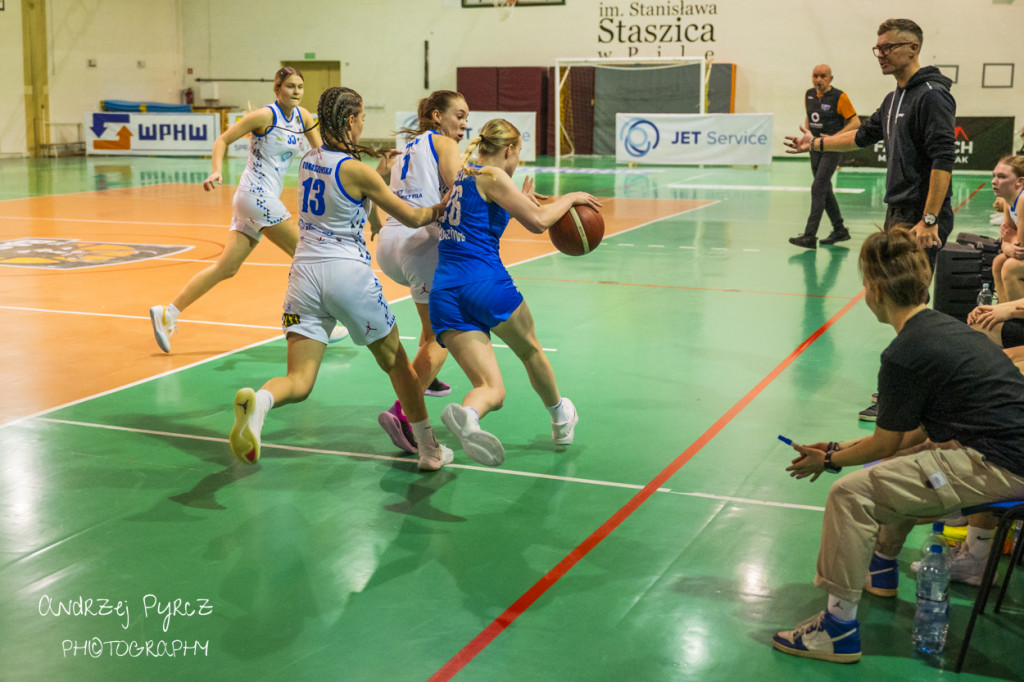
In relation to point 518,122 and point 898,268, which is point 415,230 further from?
point 518,122

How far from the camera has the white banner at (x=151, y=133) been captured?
99.7 ft

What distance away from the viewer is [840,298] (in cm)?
1038

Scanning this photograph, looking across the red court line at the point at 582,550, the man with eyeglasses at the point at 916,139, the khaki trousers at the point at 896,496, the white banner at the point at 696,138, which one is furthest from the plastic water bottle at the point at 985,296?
the white banner at the point at 696,138

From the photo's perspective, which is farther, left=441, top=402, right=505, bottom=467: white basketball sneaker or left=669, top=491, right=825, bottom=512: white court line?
left=669, top=491, right=825, bottom=512: white court line

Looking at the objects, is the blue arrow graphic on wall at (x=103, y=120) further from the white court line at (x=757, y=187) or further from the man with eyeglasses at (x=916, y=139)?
the man with eyeglasses at (x=916, y=139)

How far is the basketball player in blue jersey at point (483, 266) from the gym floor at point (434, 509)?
28.3 inches

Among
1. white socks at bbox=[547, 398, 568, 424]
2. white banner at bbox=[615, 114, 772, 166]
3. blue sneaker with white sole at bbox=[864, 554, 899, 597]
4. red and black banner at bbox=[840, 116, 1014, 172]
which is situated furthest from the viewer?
red and black banner at bbox=[840, 116, 1014, 172]

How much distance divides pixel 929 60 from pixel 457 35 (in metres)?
14.4

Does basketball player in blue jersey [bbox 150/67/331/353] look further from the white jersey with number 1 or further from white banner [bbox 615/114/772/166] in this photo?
white banner [bbox 615/114/772/166]

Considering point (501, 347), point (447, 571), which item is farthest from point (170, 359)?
point (447, 571)

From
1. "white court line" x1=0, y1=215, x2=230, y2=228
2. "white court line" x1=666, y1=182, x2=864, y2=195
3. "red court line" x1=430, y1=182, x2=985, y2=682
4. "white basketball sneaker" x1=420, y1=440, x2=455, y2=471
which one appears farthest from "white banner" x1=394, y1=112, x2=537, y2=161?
"white basketball sneaker" x1=420, y1=440, x2=455, y2=471

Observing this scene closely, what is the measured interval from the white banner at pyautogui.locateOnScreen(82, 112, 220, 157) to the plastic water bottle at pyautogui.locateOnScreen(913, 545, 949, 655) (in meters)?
28.9

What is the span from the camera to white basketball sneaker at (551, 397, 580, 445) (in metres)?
5.77

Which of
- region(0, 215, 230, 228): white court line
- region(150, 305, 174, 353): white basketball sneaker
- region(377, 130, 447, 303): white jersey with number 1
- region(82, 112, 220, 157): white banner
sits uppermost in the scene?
region(82, 112, 220, 157): white banner
